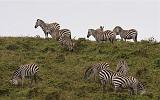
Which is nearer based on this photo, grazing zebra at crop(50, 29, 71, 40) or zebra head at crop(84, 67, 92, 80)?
zebra head at crop(84, 67, 92, 80)

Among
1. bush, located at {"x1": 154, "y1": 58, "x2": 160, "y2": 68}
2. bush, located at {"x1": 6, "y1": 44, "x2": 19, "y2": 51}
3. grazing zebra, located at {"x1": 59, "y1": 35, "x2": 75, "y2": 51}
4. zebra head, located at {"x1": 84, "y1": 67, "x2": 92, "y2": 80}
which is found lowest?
zebra head, located at {"x1": 84, "y1": 67, "x2": 92, "y2": 80}

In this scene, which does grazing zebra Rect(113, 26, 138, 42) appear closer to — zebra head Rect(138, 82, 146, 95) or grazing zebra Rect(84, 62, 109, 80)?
grazing zebra Rect(84, 62, 109, 80)

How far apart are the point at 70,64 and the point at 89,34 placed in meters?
6.83

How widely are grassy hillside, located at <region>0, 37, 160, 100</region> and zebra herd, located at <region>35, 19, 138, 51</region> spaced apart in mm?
502

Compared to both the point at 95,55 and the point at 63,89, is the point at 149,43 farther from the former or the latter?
→ the point at 63,89

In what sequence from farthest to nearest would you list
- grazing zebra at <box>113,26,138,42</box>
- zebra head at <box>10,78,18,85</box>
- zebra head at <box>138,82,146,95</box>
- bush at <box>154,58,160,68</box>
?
1. grazing zebra at <box>113,26,138,42</box>
2. bush at <box>154,58,160,68</box>
3. zebra head at <box>10,78,18,85</box>
4. zebra head at <box>138,82,146,95</box>

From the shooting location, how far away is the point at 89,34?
3531cm

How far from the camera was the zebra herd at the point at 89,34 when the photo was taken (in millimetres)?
31559

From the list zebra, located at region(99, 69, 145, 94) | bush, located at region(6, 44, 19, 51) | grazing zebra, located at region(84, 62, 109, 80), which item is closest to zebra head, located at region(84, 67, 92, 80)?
grazing zebra, located at region(84, 62, 109, 80)

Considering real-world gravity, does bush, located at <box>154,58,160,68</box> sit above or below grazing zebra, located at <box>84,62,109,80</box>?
above

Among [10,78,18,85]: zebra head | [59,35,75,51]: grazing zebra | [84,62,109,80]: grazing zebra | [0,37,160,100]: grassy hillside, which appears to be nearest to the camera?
[0,37,160,100]: grassy hillside

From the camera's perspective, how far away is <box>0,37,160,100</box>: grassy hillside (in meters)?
22.5

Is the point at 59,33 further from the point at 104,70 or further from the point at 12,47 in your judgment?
the point at 104,70

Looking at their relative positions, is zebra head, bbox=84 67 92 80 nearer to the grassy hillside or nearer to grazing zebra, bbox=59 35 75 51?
the grassy hillside
